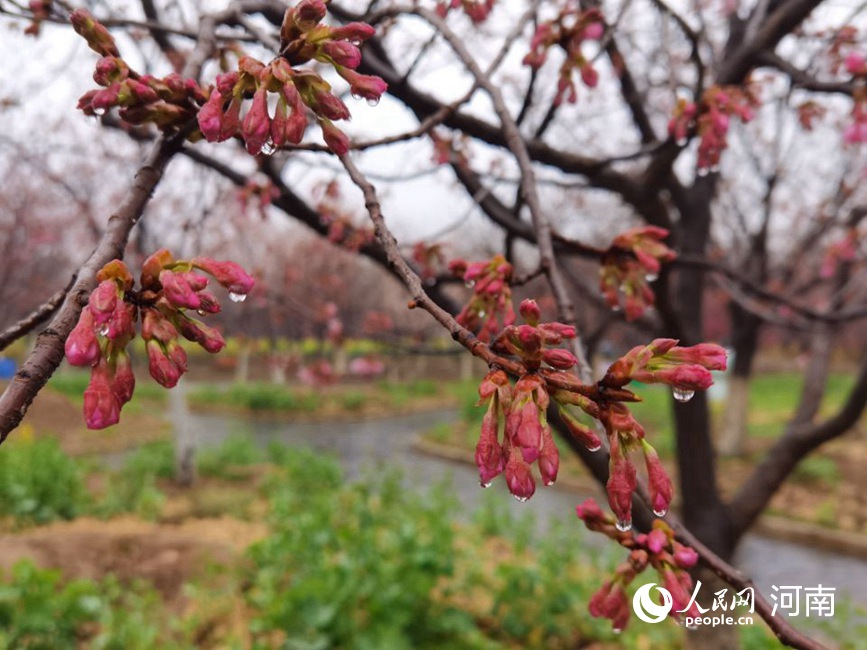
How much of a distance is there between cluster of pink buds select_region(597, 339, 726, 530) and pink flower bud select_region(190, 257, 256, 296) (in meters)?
0.39

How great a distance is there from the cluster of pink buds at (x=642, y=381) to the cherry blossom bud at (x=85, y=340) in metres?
0.48

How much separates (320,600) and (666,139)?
2.71m

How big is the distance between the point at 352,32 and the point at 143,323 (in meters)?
0.41

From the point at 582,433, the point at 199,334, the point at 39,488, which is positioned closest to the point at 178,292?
the point at 199,334

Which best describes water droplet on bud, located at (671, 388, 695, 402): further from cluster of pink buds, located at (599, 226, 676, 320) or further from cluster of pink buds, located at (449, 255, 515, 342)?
cluster of pink buds, located at (599, 226, 676, 320)

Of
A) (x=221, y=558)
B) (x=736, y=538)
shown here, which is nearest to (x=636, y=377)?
(x=736, y=538)

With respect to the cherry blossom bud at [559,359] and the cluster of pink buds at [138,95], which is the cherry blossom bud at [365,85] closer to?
the cluster of pink buds at [138,95]

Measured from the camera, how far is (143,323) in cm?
63

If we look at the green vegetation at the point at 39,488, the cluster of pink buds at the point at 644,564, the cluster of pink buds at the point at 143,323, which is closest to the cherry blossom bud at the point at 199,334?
the cluster of pink buds at the point at 143,323

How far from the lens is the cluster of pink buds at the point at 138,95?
0.80 metres

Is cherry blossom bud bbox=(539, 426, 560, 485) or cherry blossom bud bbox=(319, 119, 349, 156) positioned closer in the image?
cherry blossom bud bbox=(539, 426, 560, 485)

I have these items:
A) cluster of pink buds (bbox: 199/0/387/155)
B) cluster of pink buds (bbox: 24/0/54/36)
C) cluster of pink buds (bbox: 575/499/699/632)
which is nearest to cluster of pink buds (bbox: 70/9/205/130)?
cluster of pink buds (bbox: 199/0/387/155)

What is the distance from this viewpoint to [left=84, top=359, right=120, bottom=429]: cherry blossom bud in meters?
0.61

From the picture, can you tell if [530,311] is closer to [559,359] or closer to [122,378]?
[559,359]
